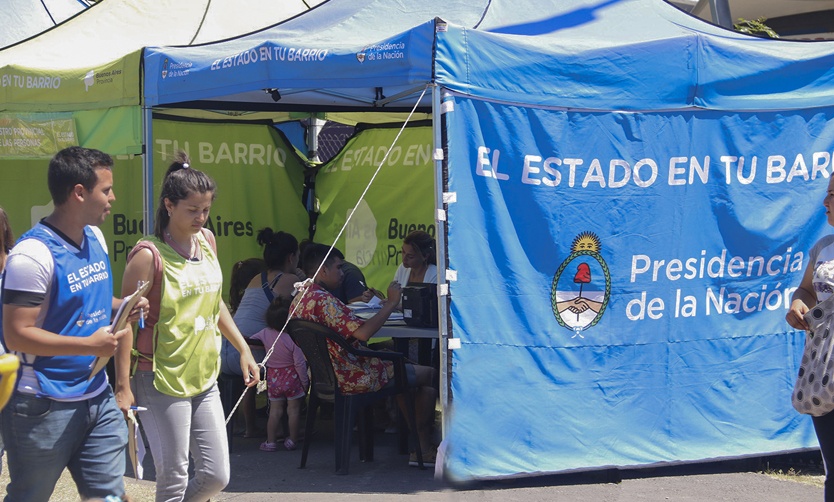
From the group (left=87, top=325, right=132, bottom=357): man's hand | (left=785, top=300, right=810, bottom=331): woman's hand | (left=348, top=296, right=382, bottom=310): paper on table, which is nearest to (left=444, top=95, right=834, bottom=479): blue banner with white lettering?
(left=785, top=300, right=810, bottom=331): woman's hand

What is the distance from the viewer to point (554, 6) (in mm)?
6453

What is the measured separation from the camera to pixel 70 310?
3.31 m

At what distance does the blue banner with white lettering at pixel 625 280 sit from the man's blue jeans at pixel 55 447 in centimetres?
235

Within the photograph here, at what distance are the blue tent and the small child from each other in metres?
1.75

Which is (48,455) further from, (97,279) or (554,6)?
(554,6)

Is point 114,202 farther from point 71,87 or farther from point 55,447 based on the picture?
point 55,447

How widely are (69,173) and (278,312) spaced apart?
11.0ft

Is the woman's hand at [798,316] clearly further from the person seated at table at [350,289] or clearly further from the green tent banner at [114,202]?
the green tent banner at [114,202]

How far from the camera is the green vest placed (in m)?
3.82

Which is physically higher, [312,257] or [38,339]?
[312,257]

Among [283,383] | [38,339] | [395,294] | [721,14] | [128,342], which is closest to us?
[38,339]

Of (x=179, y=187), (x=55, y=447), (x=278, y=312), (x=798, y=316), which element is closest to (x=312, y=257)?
(x=278, y=312)

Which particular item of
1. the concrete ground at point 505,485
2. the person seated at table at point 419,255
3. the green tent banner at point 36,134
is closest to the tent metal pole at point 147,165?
the green tent banner at point 36,134

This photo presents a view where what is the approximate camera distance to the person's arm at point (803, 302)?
430cm
